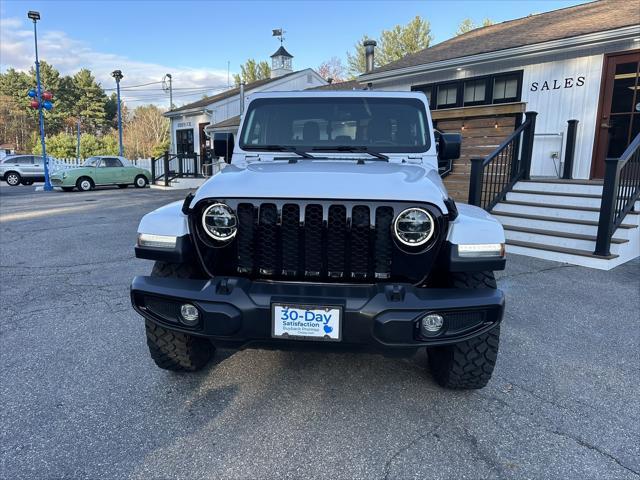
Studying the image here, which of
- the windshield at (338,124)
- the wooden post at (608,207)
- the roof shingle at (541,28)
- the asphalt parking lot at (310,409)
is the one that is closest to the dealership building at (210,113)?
the roof shingle at (541,28)

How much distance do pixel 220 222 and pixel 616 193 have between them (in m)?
5.53

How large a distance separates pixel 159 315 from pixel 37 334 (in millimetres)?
1885

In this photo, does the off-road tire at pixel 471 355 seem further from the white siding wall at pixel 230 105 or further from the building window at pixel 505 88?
the white siding wall at pixel 230 105

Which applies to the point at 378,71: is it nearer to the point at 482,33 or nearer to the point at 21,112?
the point at 482,33

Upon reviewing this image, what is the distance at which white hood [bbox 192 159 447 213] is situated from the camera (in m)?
2.22

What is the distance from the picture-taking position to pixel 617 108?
7.90 m

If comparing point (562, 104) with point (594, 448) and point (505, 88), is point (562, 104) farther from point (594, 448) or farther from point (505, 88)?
point (594, 448)

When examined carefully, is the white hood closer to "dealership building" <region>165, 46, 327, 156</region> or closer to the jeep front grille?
the jeep front grille

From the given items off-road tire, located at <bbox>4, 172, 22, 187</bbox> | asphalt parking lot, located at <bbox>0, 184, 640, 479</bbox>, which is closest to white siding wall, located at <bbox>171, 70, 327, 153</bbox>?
off-road tire, located at <bbox>4, 172, 22, 187</bbox>

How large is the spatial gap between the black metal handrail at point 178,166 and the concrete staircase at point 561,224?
1446 centimetres

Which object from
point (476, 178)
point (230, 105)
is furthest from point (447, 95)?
point (230, 105)

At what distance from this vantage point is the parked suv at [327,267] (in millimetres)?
2102

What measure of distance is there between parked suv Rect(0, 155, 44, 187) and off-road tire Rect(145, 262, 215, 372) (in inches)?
913

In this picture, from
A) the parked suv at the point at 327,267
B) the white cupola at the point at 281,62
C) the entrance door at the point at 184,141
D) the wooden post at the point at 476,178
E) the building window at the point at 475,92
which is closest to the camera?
the parked suv at the point at 327,267
